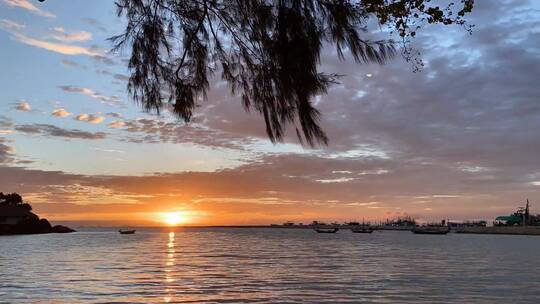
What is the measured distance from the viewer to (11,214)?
12088 cm

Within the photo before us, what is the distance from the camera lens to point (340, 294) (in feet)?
82.4

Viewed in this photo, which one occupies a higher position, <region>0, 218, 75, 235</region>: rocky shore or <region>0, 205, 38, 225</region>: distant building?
<region>0, 205, 38, 225</region>: distant building

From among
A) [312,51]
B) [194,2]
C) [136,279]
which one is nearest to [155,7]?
[194,2]

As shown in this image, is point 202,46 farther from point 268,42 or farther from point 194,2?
point 268,42

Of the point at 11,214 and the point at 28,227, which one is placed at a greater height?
the point at 11,214

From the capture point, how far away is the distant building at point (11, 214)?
120 meters

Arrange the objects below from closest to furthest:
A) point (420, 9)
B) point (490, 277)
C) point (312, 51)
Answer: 1. point (420, 9)
2. point (312, 51)
3. point (490, 277)

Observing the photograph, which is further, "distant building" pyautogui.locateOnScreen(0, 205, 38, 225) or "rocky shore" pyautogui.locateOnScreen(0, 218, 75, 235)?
"distant building" pyautogui.locateOnScreen(0, 205, 38, 225)

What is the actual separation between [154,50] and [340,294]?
20743 mm

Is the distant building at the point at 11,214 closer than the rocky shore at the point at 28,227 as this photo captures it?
No

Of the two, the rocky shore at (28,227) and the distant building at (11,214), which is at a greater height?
the distant building at (11,214)

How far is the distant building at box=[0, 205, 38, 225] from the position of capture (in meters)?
120

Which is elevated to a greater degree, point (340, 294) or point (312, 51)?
point (312, 51)

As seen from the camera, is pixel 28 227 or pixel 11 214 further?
pixel 28 227
